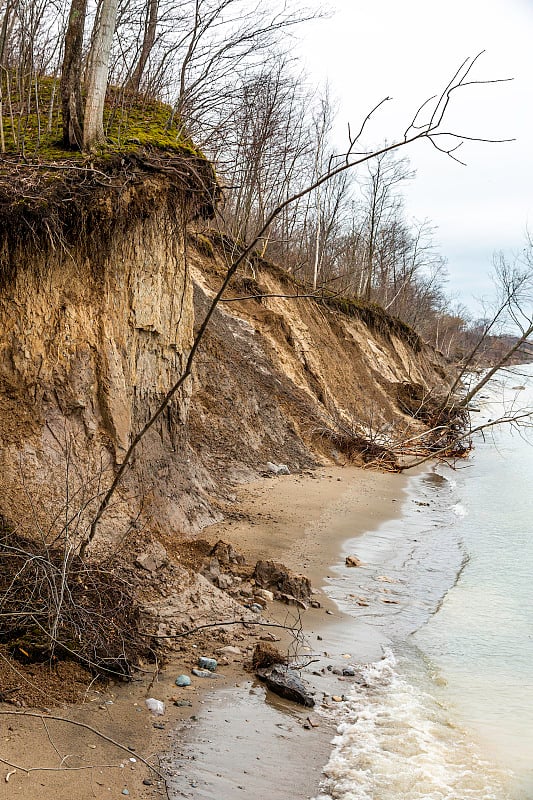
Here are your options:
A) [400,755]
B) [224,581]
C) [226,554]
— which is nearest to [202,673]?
[400,755]

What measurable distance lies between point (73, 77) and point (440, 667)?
23.0ft

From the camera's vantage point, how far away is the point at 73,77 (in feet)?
23.9

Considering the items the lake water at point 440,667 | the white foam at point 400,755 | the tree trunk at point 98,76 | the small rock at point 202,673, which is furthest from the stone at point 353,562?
the tree trunk at point 98,76

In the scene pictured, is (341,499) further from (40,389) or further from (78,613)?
(78,613)

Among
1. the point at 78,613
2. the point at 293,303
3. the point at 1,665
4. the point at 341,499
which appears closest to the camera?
the point at 1,665

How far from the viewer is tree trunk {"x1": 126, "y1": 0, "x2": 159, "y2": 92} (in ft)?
31.3

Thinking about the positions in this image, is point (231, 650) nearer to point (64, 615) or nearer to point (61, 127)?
point (64, 615)

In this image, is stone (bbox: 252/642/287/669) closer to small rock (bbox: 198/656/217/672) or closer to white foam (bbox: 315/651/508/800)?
small rock (bbox: 198/656/217/672)

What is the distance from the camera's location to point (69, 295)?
699 centimetres

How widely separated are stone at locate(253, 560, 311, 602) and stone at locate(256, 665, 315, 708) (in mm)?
1746

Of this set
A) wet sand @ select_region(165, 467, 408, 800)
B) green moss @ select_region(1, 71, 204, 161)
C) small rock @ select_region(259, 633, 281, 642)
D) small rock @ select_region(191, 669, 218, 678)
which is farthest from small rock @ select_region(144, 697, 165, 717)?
green moss @ select_region(1, 71, 204, 161)

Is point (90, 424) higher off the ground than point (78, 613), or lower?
higher

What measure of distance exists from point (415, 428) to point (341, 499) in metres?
10.6

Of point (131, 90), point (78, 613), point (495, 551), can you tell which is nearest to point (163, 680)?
point (78, 613)
